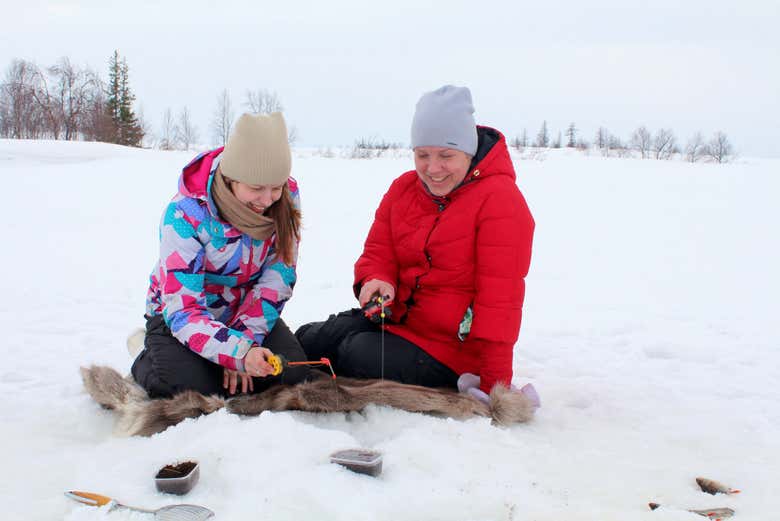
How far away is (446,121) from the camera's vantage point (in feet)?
9.08

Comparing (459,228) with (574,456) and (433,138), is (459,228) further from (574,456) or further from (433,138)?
(574,456)

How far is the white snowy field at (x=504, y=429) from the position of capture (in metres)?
1.91

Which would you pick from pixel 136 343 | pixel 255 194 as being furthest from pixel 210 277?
pixel 136 343

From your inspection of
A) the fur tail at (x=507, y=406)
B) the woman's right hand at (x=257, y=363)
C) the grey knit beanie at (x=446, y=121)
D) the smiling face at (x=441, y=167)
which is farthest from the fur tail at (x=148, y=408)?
the grey knit beanie at (x=446, y=121)

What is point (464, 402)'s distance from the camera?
263cm

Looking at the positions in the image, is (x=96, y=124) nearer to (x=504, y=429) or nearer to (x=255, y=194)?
(x=255, y=194)

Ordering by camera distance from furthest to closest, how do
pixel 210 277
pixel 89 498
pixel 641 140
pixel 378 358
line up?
pixel 641 140 → pixel 378 358 → pixel 210 277 → pixel 89 498

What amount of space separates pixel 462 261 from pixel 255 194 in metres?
0.98

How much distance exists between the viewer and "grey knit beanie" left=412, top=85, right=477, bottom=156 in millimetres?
2773

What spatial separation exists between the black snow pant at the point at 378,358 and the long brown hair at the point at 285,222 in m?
0.54

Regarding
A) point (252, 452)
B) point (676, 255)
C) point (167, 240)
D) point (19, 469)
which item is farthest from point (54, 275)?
point (676, 255)

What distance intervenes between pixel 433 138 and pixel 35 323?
2.96 m

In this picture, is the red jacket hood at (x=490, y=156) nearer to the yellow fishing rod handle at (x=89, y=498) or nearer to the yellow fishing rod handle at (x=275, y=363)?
the yellow fishing rod handle at (x=275, y=363)

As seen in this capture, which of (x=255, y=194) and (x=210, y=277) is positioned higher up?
(x=255, y=194)
